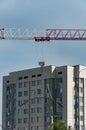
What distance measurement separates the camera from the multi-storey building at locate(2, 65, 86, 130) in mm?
131250

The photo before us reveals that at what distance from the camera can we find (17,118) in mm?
140375

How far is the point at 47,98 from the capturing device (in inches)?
5340

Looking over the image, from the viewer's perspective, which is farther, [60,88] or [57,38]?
[60,88]

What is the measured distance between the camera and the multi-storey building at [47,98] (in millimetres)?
131250

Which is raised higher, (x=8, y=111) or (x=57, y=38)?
(x=57, y=38)

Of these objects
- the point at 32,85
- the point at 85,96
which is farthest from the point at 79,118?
the point at 32,85

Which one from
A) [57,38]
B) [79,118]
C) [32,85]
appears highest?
[57,38]

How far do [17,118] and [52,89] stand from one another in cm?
1346

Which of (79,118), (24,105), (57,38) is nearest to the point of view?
(57,38)

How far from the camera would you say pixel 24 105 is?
140 m

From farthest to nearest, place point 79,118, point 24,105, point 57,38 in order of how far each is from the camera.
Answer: point 24,105 < point 79,118 < point 57,38

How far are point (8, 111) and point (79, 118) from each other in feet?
74.4

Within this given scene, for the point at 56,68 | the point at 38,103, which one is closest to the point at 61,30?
the point at 56,68

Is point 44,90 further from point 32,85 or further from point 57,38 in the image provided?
point 57,38
